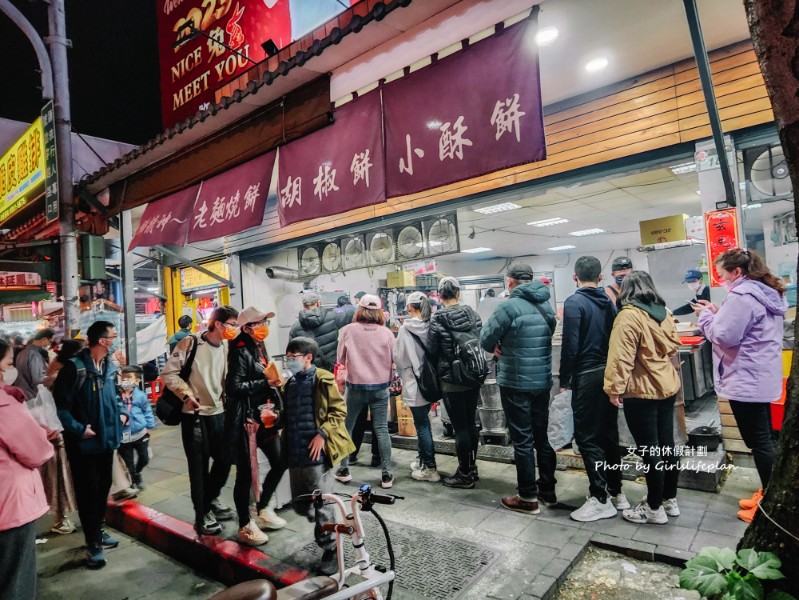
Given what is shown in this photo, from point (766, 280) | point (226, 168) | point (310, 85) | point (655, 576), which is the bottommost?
point (655, 576)

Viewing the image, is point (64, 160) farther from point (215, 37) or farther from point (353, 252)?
point (353, 252)

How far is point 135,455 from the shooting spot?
20.7ft

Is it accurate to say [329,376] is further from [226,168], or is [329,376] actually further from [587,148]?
[587,148]

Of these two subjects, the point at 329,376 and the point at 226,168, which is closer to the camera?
the point at 329,376

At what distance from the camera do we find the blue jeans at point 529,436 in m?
4.64

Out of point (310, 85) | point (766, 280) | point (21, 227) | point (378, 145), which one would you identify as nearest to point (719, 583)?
point (766, 280)

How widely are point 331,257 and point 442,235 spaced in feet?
9.16

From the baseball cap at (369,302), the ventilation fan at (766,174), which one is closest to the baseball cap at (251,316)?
the baseball cap at (369,302)

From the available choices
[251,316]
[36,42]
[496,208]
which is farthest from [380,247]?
[36,42]

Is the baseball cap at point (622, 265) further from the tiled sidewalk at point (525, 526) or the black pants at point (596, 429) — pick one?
the tiled sidewalk at point (525, 526)

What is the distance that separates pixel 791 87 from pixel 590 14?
3.13m

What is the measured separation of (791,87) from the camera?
6.39 feet

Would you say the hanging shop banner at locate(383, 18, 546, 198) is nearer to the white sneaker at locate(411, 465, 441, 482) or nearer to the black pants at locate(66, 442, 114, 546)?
the white sneaker at locate(411, 465, 441, 482)

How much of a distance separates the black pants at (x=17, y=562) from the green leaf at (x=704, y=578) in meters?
4.08
